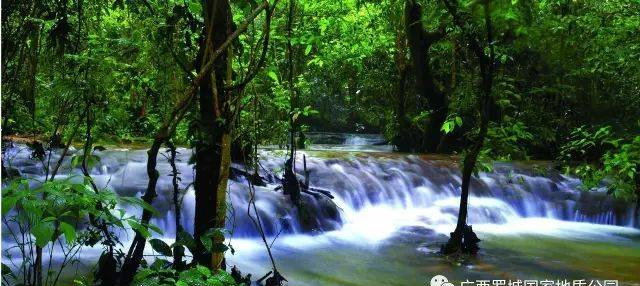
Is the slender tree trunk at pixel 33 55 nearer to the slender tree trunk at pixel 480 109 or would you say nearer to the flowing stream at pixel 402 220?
the flowing stream at pixel 402 220

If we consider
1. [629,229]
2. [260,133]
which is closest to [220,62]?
[260,133]

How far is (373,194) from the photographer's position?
9273 mm

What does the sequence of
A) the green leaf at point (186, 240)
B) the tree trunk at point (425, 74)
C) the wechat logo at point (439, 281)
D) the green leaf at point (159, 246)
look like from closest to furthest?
the green leaf at point (159, 246) < the green leaf at point (186, 240) < the wechat logo at point (439, 281) < the tree trunk at point (425, 74)

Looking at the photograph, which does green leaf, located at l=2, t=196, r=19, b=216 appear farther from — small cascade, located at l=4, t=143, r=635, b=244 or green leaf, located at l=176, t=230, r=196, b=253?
small cascade, located at l=4, t=143, r=635, b=244

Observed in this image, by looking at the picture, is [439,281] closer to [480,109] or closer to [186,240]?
[480,109]

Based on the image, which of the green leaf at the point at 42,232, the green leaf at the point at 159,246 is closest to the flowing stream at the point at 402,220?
the green leaf at the point at 159,246

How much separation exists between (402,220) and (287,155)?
77.5 inches

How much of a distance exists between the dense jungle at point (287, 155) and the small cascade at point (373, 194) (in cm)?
4

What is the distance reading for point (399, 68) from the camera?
1523cm

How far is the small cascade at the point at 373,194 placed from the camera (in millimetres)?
7254

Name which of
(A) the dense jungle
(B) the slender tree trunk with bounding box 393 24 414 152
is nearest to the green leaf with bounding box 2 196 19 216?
(A) the dense jungle

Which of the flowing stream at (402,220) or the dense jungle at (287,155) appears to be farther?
the flowing stream at (402,220)

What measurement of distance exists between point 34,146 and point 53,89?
1.27 m

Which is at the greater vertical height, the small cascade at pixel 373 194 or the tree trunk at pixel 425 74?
the tree trunk at pixel 425 74
